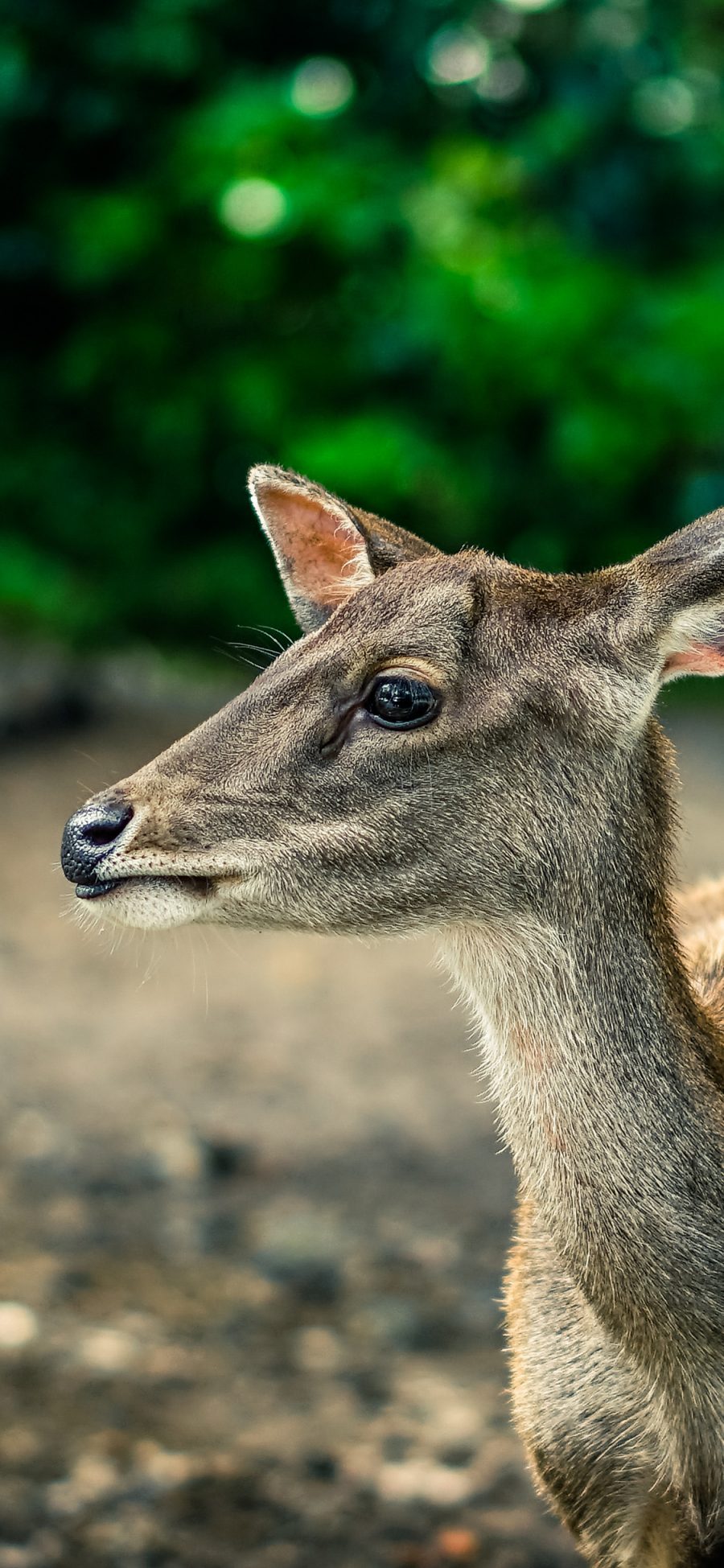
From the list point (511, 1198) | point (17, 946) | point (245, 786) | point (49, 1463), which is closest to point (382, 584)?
point (245, 786)

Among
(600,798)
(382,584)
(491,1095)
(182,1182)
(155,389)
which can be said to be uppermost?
(155,389)

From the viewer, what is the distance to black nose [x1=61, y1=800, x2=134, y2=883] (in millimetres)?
2348

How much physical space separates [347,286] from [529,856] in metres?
6.81

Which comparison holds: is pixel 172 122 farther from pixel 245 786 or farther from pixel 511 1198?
pixel 245 786

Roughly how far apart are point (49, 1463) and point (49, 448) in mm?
6806

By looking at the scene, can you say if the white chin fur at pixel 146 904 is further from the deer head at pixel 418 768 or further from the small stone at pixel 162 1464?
the small stone at pixel 162 1464

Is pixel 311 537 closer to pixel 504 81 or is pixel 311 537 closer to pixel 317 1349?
pixel 317 1349

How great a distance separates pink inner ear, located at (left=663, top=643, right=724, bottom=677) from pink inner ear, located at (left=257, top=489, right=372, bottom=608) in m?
0.60

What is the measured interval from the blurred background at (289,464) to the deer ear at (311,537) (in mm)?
2147

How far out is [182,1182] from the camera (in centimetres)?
502

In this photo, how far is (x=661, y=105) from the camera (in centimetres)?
874

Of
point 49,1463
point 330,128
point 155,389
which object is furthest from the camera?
point 155,389

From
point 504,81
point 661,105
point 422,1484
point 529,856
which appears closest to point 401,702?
point 529,856

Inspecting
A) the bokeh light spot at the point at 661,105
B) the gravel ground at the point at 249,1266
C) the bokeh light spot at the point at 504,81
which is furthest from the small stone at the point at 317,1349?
the bokeh light spot at the point at 504,81
